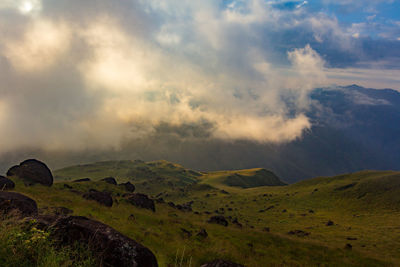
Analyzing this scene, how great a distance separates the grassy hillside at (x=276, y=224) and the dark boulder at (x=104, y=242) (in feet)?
5.94

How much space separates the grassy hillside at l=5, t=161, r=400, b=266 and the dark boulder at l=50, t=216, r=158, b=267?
A: 71.2 inches

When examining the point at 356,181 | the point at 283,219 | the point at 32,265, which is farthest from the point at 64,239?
the point at 356,181

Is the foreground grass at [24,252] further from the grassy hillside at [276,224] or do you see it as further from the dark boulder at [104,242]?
the grassy hillside at [276,224]

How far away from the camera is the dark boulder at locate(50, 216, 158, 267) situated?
321 inches

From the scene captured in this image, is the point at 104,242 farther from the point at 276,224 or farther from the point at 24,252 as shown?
the point at 276,224

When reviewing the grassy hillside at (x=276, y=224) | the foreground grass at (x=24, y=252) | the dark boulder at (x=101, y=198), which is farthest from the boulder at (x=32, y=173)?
the foreground grass at (x=24, y=252)

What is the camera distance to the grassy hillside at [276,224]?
67.2 feet

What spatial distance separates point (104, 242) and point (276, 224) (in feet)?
238

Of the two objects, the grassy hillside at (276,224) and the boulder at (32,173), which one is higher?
the boulder at (32,173)

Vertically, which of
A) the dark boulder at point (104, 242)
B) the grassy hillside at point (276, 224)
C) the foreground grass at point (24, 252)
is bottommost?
the grassy hillside at point (276, 224)

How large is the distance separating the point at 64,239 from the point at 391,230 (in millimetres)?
72897

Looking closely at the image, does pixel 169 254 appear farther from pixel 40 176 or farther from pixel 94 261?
pixel 40 176

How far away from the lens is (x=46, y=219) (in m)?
9.62

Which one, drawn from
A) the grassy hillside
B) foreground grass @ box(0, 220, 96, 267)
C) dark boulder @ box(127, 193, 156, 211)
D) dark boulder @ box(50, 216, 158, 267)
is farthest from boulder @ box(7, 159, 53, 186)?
foreground grass @ box(0, 220, 96, 267)
